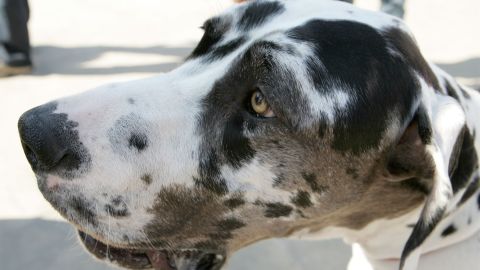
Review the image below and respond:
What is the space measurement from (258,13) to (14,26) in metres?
4.31

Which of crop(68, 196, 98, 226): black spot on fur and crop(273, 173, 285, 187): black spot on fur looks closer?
crop(68, 196, 98, 226): black spot on fur

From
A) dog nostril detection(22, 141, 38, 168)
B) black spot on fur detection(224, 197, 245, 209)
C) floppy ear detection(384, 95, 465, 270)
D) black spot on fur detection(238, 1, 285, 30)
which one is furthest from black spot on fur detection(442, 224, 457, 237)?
dog nostril detection(22, 141, 38, 168)

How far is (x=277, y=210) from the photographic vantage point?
8.30ft

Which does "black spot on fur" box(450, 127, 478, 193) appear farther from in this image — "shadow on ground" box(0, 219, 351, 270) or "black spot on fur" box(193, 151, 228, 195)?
"shadow on ground" box(0, 219, 351, 270)

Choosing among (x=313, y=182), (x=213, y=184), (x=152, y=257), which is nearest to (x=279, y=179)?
(x=313, y=182)

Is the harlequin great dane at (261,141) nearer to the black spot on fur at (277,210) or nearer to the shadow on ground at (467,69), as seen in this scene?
the black spot on fur at (277,210)

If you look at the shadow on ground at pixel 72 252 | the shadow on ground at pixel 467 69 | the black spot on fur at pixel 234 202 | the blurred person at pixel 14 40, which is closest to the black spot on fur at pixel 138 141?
the black spot on fur at pixel 234 202

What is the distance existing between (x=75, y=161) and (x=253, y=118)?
0.72 metres

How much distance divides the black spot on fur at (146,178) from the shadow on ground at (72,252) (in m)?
1.89

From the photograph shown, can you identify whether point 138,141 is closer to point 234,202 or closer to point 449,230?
point 234,202

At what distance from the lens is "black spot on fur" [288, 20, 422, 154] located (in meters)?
2.34

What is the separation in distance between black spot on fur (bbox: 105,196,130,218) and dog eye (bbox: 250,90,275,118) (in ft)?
2.15

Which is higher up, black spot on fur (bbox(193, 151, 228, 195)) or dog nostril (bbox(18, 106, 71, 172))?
dog nostril (bbox(18, 106, 71, 172))

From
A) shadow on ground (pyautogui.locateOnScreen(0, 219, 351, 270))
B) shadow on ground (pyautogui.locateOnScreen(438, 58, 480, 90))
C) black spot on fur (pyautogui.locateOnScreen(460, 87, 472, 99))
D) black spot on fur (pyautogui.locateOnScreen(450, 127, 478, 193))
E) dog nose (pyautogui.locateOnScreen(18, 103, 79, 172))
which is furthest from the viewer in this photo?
shadow on ground (pyautogui.locateOnScreen(438, 58, 480, 90))
